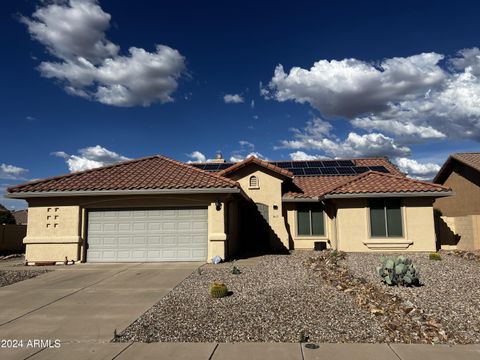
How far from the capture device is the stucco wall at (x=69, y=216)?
46.7 feet

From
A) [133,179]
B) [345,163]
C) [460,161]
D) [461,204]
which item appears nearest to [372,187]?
[345,163]

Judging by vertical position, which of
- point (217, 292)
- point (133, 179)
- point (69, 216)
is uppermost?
point (133, 179)

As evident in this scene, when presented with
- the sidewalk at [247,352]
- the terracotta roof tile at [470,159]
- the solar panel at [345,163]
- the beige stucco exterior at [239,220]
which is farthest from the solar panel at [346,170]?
the sidewalk at [247,352]

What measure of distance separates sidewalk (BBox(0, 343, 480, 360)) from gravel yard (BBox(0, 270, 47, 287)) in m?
6.43

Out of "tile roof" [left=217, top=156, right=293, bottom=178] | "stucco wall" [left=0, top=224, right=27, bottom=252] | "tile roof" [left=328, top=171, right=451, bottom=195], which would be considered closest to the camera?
"tile roof" [left=328, top=171, right=451, bottom=195]

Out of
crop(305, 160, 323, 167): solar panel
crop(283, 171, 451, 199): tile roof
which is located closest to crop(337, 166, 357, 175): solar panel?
crop(305, 160, 323, 167): solar panel

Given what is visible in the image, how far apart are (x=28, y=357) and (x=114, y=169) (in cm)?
1163

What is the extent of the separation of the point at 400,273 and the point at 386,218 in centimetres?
801

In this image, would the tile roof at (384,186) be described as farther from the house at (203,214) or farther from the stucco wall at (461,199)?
the stucco wall at (461,199)

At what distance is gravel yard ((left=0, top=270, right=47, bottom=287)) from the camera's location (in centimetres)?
1090

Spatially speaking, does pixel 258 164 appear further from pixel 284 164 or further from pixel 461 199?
pixel 461 199

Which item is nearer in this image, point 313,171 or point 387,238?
point 387,238

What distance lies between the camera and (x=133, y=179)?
14.9m

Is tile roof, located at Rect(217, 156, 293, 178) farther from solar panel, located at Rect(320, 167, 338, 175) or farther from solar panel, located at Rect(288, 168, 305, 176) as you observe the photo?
solar panel, located at Rect(320, 167, 338, 175)
